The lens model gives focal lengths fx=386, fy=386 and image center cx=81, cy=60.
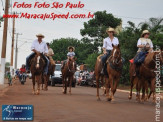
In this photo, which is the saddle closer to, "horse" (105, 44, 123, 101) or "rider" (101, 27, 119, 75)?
"horse" (105, 44, 123, 101)

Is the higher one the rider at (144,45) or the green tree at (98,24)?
the green tree at (98,24)

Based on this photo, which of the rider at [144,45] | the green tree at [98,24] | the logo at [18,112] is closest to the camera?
the logo at [18,112]

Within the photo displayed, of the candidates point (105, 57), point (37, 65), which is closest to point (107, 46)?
point (105, 57)

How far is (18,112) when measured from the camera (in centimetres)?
812

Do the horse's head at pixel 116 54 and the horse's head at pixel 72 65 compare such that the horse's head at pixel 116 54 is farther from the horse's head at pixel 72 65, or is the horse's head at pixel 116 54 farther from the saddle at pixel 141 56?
the horse's head at pixel 72 65

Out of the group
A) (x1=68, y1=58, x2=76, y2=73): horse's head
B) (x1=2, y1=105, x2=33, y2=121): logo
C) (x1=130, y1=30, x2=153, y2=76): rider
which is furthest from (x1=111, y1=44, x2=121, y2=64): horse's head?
(x1=2, y1=105, x2=33, y2=121): logo

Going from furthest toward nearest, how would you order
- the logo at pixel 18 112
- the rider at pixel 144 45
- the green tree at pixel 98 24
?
1. the green tree at pixel 98 24
2. the rider at pixel 144 45
3. the logo at pixel 18 112

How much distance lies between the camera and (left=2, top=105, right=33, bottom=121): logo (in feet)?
26.5

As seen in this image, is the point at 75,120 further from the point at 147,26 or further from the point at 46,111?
the point at 147,26

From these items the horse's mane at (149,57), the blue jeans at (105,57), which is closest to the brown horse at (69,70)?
the blue jeans at (105,57)

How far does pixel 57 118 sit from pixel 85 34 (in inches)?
2295

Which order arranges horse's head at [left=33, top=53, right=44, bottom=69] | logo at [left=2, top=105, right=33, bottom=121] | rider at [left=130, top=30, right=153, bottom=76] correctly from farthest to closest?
horse's head at [left=33, top=53, right=44, bottom=69] → rider at [left=130, top=30, right=153, bottom=76] → logo at [left=2, top=105, right=33, bottom=121]

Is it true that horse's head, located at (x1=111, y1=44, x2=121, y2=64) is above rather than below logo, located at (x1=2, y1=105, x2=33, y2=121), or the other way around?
above

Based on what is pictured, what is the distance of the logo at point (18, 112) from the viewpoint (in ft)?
26.5
